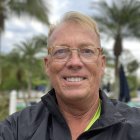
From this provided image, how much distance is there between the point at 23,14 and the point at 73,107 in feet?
59.1

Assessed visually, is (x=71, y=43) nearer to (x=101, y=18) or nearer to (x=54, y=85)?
(x=54, y=85)

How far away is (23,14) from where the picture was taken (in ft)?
65.8

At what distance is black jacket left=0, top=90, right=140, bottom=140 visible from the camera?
2.19 m

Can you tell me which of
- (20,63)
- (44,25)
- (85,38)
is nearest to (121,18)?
(44,25)

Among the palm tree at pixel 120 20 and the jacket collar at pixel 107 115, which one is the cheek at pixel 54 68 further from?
the palm tree at pixel 120 20

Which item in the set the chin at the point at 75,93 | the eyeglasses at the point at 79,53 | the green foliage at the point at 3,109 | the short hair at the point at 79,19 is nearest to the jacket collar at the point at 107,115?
the chin at the point at 75,93

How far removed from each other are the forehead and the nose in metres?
0.08

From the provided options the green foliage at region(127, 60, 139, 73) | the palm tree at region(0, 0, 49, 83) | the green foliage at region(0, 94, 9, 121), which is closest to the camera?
the green foliage at region(0, 94, 9, 121)

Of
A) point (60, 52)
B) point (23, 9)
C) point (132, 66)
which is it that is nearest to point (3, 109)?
point (23, 9)

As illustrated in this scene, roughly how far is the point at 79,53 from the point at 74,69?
93mm

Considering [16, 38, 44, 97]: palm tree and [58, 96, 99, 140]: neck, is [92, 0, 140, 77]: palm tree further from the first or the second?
[58, 96, 99, 140]: neck

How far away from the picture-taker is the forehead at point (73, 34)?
233 centimetres

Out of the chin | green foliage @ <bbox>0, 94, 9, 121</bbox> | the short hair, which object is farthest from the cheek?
green foliage @ <bbox>0, 94, 9, 121</bbox>

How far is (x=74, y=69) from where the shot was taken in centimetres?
227
